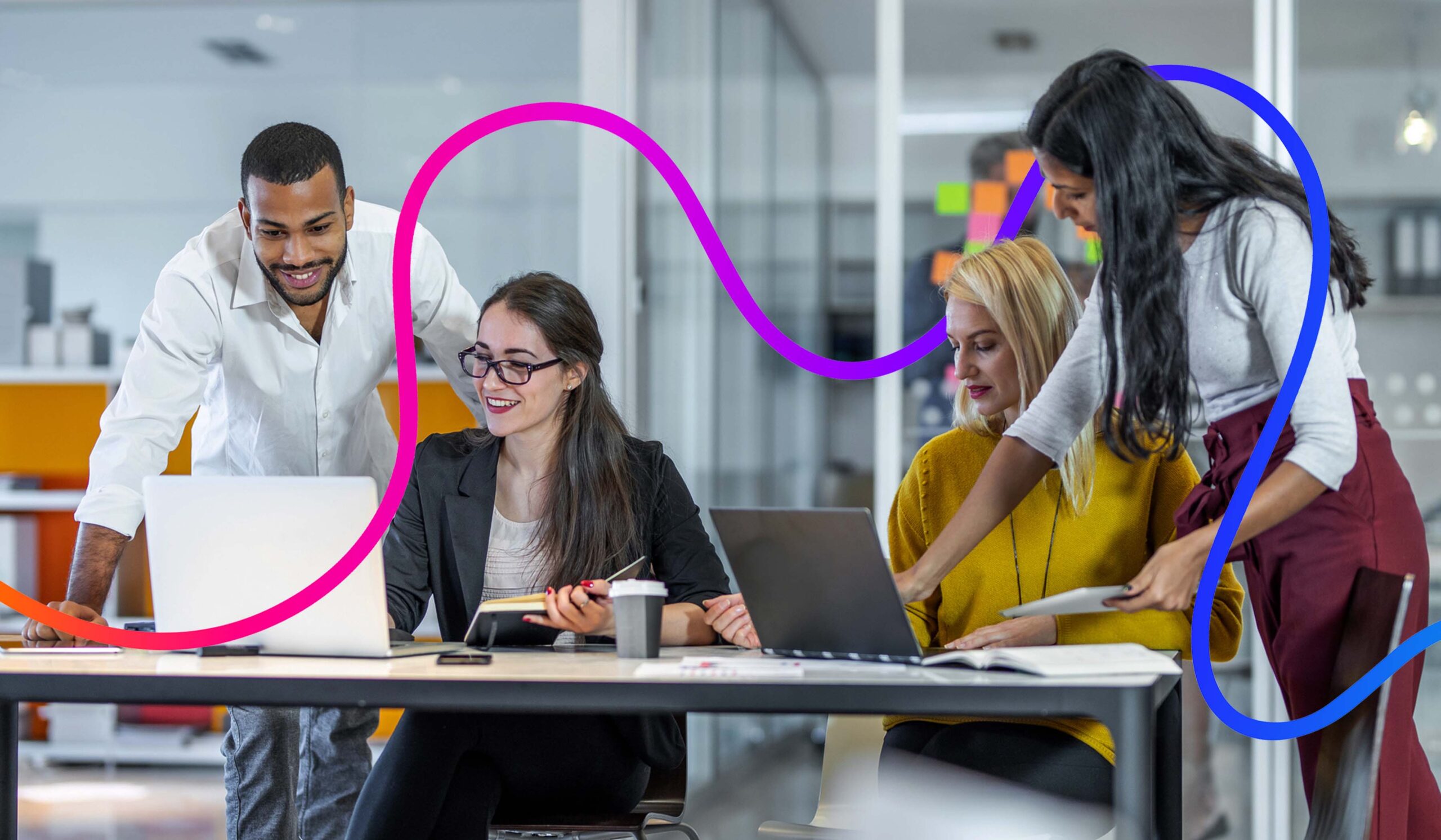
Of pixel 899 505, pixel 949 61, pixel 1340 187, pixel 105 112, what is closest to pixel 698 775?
pixel 899 505

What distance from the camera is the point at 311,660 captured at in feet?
5.19

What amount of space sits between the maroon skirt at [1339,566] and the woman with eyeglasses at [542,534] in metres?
0.77

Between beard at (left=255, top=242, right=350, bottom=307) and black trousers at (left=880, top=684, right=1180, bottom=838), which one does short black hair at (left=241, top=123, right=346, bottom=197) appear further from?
black trousers at (left=880, top=684, right=1180, bottom=838)

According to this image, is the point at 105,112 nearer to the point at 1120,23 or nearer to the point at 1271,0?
the point at 1120,23

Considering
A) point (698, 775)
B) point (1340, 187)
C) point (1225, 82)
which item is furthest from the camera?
point (698, 775)

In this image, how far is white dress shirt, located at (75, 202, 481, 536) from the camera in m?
2.25

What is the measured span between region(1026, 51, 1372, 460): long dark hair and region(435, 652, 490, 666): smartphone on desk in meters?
0.86

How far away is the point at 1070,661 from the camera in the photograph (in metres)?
1.42

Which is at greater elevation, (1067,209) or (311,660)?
(1067,209)

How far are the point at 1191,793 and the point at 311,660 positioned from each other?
2716mm

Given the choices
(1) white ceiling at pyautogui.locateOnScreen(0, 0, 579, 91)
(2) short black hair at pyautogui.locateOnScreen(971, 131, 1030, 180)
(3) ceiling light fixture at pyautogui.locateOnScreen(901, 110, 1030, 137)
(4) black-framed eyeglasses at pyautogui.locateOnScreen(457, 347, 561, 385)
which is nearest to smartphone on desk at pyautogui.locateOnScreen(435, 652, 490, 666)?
(4) black-framed eyeglasses at pyautogui.locateOnScreen(457, 347, 561, 385)

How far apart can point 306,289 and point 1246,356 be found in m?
1.60

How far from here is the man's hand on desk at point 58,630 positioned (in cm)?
177

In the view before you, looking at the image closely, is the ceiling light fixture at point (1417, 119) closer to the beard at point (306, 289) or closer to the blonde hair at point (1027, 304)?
the blonde hair at point (1027, 304)
